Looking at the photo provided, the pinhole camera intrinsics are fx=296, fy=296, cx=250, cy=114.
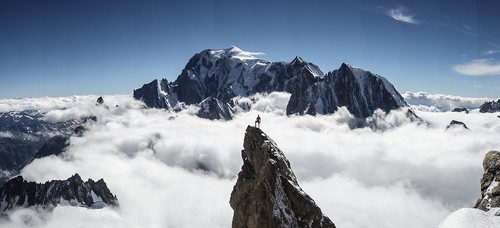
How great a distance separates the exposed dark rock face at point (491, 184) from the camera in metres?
26.1

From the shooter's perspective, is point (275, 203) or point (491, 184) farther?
point (275, 203)

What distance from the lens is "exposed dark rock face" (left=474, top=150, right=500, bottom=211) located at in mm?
26052

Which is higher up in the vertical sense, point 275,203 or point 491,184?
point 491,184

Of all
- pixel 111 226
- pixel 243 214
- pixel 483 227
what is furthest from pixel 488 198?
pixel 111 226

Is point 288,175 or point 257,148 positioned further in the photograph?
point 257,148

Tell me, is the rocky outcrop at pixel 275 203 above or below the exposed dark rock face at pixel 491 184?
below

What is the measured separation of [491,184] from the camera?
2812 cm

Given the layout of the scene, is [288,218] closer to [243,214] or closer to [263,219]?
[263,219]

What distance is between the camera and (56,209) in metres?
193

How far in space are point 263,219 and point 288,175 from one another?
27.1 feet

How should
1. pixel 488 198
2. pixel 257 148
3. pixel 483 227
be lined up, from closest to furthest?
pixel 483 227 → pixel 488 198 → pixel 257 148

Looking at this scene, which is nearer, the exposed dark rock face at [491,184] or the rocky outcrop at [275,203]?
the exposed dark rock face at [491,184]

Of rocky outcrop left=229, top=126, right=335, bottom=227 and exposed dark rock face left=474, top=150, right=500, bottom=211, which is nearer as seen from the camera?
exposed dark rock face left=474, top=150, right=500, bottom=211

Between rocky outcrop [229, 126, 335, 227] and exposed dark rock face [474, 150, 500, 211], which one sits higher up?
exposed dark rock face [474, 150, 500, 211]
